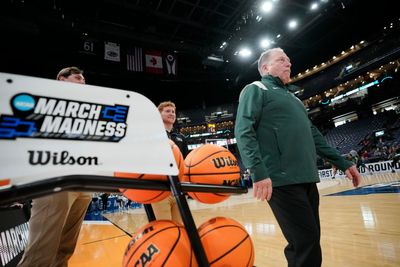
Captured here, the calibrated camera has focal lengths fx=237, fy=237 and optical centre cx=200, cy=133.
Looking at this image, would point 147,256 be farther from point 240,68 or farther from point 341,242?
point 240,68

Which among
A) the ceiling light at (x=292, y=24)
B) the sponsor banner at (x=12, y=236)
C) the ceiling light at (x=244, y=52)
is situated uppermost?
the ceiling light at (x=292, y=24)

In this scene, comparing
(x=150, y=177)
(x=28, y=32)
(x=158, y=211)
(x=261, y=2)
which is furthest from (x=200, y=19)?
(x=150, y=177)

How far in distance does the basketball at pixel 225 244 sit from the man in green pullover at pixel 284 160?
265 mm

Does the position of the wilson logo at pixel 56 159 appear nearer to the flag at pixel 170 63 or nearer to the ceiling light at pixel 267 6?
the ceiling light at pixel 267 6

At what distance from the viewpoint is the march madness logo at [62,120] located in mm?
581

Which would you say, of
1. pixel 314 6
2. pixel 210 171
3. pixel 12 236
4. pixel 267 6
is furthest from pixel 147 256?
pixel 314 6

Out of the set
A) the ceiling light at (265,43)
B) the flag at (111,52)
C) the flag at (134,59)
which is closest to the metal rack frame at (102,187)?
the flag at (134,59)

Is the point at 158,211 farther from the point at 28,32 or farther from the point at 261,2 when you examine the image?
the point at 261,2

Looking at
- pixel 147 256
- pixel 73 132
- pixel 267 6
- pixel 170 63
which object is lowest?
pixel 147 256

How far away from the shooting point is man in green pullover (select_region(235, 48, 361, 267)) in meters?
1.39

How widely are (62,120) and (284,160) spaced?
1.30m

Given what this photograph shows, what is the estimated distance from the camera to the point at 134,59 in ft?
36.0

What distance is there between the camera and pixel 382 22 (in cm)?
1869

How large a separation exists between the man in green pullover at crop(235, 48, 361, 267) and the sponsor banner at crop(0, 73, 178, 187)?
31.8 inches
